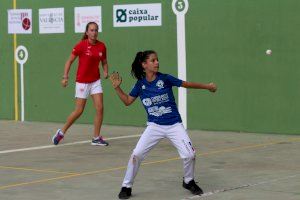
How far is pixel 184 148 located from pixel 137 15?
23.0ft

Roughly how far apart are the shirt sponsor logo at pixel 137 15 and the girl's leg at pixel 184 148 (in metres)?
6.55

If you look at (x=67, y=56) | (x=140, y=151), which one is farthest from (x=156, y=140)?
(x=67, y=56)

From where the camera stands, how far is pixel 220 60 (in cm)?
1395

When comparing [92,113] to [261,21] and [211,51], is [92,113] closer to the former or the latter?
[211,51]

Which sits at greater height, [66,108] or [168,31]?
[168,31]

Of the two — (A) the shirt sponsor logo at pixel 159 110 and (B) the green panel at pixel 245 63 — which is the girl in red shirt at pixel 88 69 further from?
(A) the shirt sponsor logo at pixel 159 110

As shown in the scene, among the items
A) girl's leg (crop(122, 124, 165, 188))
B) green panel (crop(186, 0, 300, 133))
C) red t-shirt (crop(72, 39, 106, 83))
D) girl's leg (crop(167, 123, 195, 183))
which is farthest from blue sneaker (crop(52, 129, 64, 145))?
girl's leg (crop(167, 123, 195, 183))

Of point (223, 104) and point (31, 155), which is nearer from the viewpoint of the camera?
point (31, 155)

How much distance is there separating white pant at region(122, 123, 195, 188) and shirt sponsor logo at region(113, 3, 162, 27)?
21.4ft

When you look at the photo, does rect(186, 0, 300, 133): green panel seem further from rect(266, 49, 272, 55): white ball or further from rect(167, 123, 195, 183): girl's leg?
rect(167, 123, 195, 183): girl's leg

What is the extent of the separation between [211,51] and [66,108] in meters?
3.49

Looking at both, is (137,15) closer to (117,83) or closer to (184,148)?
(117,83)

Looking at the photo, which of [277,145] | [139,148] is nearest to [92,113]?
[277,145]

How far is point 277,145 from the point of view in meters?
12.1
